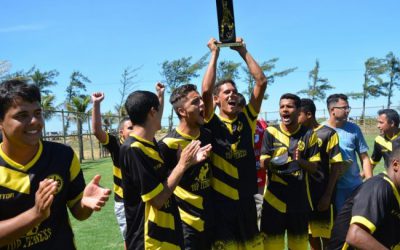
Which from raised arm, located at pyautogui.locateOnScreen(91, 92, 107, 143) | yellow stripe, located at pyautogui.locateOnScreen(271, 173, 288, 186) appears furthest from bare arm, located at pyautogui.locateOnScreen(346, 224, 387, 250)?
raised arm, located at pyautogui.locateOnScreen(91, 92, 107, 143)

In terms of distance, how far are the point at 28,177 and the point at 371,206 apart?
220cm

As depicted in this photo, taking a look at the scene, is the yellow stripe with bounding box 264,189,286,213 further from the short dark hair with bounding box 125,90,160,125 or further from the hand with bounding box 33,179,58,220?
the hand with bounding box 33,179,58,220

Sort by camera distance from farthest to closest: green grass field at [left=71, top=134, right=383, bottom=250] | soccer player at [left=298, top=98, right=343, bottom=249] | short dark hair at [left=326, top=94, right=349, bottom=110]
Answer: green grass field at [left=71, top=134, right=383, bottom=250] → short dark hair at [left=326, top=94, right=349, bottom=110] → soccer player at [left=298, top=98, right=343, bottom=249]

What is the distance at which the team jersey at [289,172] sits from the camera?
16.5 feet

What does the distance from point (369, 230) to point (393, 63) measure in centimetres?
4632

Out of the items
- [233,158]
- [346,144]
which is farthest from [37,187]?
[346,144]

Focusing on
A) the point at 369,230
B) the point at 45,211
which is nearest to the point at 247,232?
the point at 369,230

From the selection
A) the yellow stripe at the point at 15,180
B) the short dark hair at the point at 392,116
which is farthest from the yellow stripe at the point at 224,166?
the short dark hair at the point at 392,116

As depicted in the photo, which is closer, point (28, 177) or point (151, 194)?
point (28, 177)

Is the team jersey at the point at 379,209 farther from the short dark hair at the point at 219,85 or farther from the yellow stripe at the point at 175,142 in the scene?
the short dark hair at the point at 219,85

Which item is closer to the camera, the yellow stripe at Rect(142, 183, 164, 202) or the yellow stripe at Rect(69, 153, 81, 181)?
the yellow stripe at Rect(69, 153, 81, 181)

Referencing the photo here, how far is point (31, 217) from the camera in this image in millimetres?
2334

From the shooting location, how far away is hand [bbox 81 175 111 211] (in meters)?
2.64

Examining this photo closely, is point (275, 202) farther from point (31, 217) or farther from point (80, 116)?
point (80, 116)
